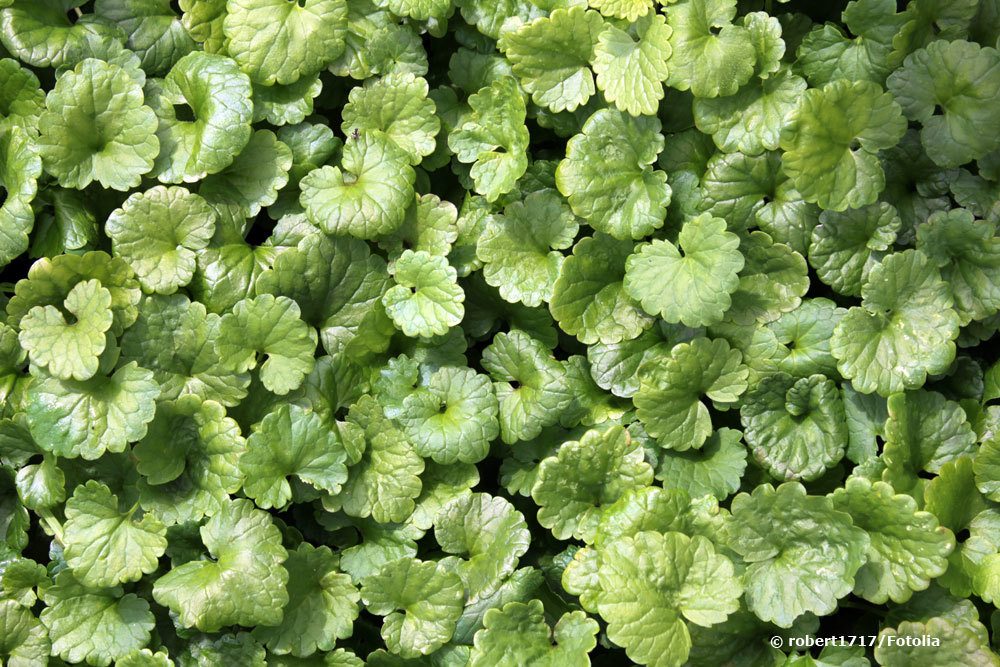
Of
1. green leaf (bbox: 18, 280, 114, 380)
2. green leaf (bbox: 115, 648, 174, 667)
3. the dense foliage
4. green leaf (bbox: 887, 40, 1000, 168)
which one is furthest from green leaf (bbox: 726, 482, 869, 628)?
green leaf (bbox: 18, 280, 114, 380)

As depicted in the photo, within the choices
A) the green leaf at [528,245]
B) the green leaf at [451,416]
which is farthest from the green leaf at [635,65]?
the green leaf at [451,416]

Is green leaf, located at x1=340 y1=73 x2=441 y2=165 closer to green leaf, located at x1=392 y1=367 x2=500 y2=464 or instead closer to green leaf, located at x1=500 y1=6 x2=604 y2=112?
green leaf, located at x1=500 y1=6 x2=604 y2=112

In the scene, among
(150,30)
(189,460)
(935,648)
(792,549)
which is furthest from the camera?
(150,30)

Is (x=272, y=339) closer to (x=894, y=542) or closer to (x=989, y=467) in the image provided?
(x=894, y=542)

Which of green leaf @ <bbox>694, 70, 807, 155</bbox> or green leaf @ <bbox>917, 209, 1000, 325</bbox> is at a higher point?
green leaf @ <bbox>694, 70, 807, 155</bbox>

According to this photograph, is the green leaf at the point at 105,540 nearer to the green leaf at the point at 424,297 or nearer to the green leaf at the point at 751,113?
the green leaf at the point at 424,297

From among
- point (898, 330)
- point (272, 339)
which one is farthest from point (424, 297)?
point (898, 330)

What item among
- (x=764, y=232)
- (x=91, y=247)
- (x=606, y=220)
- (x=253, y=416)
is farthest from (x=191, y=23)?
(x=764, y=232)
